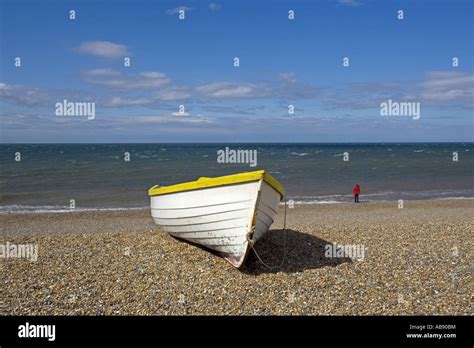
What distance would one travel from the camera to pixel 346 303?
8.27 meters

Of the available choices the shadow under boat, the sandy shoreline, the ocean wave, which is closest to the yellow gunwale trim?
the shadow under boat

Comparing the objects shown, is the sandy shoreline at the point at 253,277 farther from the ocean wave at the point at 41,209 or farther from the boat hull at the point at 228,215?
the ocean wave at the point at 41,209

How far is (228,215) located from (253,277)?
1.41 metres

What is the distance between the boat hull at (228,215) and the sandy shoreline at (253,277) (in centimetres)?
54

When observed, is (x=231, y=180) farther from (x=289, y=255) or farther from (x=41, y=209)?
(x=41, y=209)

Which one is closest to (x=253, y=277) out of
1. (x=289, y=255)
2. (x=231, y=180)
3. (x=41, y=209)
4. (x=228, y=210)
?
(x=228, y=210)

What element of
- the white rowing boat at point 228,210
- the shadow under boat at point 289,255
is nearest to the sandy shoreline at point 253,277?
the shadow under boat at point 289,255

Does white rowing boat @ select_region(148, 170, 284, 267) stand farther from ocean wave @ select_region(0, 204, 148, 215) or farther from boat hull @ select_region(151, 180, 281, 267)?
ocean wave @ select_region(0, 204, 148, 215)

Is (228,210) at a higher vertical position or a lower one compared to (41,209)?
higher

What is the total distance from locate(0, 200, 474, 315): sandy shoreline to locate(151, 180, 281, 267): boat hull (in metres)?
0.54

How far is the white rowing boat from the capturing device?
9.41 meters

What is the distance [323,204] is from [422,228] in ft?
32.7

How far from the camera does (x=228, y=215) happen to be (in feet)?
31.8

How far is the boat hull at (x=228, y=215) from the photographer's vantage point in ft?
31.0
